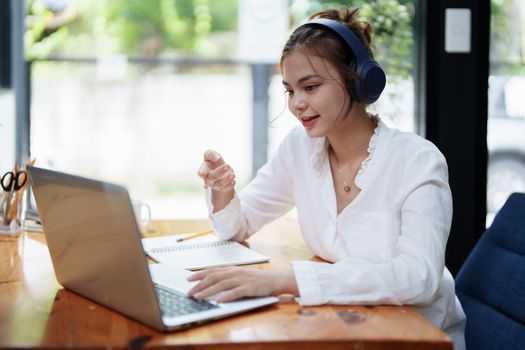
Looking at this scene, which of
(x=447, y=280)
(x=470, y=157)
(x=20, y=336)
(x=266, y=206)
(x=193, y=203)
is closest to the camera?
(x=20, y=336)

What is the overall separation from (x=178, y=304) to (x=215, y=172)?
51cm

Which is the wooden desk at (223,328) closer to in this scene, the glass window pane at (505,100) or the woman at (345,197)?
the woman at (345,197)

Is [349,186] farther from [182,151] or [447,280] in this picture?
[182,151]

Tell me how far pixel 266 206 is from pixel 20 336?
88cm

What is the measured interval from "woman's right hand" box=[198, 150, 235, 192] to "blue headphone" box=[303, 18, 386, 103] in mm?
339

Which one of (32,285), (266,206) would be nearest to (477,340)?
(266,206)

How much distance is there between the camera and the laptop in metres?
1.00

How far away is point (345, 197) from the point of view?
153 centimetres

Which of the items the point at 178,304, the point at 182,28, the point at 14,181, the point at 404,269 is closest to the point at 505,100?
the point at 182,28

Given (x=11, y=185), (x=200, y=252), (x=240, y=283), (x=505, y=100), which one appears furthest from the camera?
(x=505, y=100)

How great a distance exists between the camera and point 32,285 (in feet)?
4.18

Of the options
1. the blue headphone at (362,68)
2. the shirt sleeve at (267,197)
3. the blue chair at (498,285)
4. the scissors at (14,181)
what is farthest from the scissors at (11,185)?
the blue chair at (498,285)

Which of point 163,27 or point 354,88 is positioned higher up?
point 163,27

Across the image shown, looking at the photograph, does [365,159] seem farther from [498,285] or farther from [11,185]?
[11,185]
